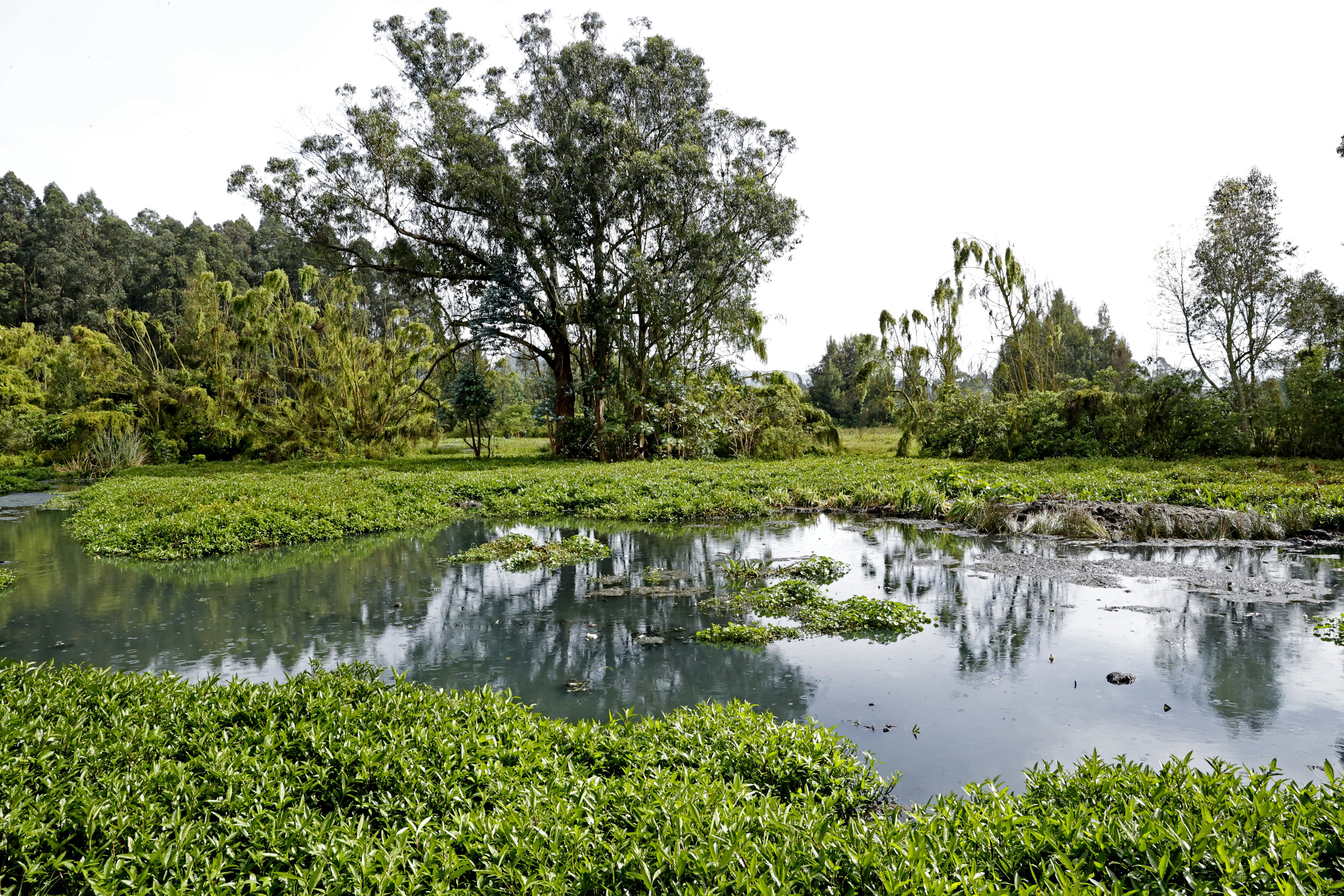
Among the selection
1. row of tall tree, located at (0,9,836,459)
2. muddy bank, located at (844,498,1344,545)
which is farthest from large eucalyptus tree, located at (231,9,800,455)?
muddy bank, located at (844,498,1344,545)

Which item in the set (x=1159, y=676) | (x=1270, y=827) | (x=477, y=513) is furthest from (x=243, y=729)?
(x=477, y=513)

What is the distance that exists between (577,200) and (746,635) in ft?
61.4

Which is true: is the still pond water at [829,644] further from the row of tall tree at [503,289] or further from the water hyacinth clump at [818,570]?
the row of tall tree at [503,289]

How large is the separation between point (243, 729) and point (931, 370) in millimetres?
27733

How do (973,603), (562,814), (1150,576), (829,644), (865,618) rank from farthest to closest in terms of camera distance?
(1150,576) → (973,603) → (865,618) → (829,644) → (562,814)

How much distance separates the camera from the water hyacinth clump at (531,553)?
10344 mm

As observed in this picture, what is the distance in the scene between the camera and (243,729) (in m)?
4.14

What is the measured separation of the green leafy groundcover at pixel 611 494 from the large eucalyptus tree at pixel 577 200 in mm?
5985

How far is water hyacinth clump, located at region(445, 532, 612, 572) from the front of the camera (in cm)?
1034

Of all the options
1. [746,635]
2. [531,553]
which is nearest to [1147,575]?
[746,635]

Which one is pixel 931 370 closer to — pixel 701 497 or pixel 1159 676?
pixel 701 497

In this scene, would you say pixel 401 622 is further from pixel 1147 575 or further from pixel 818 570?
pixel 1147 575

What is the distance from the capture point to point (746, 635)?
273 inches

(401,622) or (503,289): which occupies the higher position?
(503,289)
